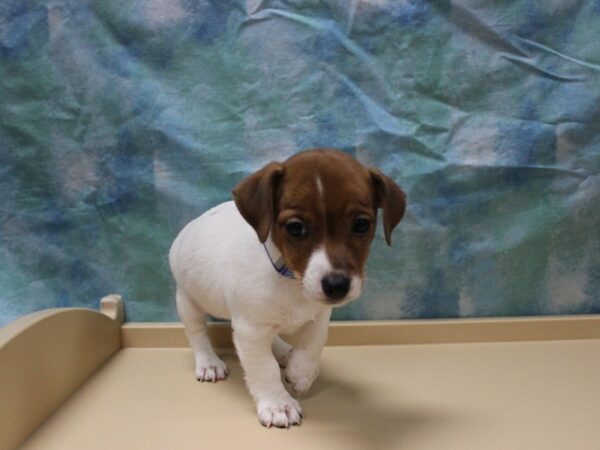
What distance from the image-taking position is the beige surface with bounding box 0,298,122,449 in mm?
1571

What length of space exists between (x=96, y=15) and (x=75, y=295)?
1066mm

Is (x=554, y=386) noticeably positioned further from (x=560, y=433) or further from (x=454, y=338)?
(x=454, y=338)

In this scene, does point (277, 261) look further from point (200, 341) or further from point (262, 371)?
point (200, 341)

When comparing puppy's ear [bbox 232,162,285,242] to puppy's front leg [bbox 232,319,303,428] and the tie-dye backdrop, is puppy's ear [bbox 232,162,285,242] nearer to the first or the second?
puppy's front leg [bbox 232,319,303,428]

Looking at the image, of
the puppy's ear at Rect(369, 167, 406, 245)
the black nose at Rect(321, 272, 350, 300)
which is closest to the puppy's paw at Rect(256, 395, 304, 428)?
the black nose at Rect(321, 272, 350, 300)

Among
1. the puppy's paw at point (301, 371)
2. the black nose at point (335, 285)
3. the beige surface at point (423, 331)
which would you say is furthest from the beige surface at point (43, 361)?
the black nose at point (335, 285)

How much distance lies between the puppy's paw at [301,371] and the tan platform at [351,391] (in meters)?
0.07

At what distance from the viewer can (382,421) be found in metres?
1.70

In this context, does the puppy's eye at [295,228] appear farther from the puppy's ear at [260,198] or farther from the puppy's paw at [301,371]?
the puppy's paw at [301,371]

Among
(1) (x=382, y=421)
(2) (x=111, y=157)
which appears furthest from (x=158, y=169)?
(1) (x=382, y=421)

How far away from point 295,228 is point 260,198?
0.12 meters

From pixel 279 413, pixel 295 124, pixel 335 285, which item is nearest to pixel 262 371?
pixel 279 413

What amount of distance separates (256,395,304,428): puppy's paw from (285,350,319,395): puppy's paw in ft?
0.29

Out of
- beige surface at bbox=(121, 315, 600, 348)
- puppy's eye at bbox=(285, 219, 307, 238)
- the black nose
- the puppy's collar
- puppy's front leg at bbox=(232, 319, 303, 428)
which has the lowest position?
beige surface at bbox=(121, 315, 600, 348)
